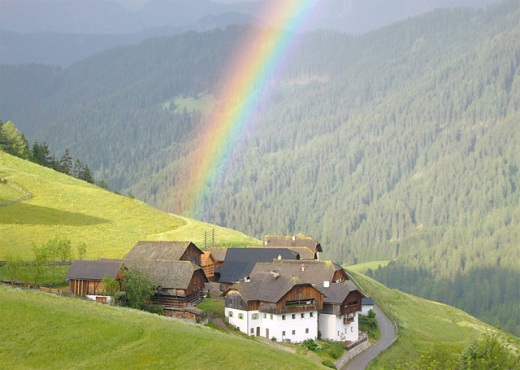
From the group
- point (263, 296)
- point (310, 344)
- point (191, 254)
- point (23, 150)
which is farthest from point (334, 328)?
point (23, 150)

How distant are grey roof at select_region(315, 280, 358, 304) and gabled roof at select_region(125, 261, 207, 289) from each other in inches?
704

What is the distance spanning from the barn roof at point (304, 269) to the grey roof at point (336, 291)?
4.94 metres

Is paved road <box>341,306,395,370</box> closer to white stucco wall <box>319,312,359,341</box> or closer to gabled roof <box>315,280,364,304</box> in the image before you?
white stucco wall <box>319,312,359,341</box>

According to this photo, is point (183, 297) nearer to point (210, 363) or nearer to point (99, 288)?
point (99, 288)

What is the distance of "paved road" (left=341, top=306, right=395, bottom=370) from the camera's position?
3152 inches

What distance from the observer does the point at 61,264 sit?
102m

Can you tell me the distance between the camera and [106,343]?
54125 millimetres

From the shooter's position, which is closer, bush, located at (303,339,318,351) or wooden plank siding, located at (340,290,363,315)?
bush, located at (303,339,318,351)

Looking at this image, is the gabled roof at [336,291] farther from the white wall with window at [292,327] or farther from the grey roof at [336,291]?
the white wall with window at [292,327]


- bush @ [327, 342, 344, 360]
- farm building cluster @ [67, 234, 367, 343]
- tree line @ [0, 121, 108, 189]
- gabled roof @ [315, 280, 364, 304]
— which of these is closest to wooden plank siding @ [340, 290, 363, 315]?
farm building cluster @ [67, 234, 367, 343]

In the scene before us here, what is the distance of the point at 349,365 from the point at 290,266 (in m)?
23.3

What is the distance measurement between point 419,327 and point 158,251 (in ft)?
159

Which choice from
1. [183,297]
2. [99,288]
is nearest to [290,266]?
[183,297]

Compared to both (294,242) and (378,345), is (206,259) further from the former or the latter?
(378,345)
